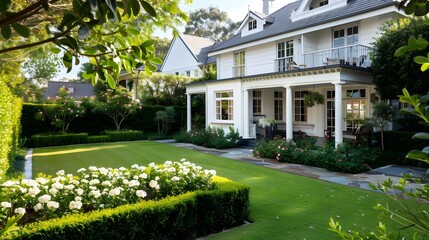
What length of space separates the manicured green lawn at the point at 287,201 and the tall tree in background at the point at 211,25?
38.7m

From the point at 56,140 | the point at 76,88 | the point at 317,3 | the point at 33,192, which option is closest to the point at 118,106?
the point at 56,140

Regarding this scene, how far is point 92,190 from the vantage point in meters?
4.54

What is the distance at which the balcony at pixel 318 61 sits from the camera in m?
13.8

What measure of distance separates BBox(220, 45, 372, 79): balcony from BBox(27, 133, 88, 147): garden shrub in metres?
10.9

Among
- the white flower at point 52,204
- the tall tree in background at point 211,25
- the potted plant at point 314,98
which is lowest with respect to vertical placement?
the white flower at point 52,204

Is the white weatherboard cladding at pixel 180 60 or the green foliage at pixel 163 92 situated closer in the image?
the green foliage at pixel 163 92

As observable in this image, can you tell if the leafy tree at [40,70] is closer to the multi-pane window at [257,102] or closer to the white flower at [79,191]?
the multi-pane window at [257,102]

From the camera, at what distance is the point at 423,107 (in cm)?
124

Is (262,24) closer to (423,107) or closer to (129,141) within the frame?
(129,141)

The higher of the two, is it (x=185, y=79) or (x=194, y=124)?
(x=185, y=79)

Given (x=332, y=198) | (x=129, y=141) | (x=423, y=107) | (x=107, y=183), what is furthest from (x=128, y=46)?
(x=129, y=141)

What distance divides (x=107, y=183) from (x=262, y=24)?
58.5 feet

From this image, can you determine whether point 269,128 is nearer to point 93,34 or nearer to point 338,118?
point 338,118

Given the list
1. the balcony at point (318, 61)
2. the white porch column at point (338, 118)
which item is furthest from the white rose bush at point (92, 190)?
the balcony at point (318, 61)
